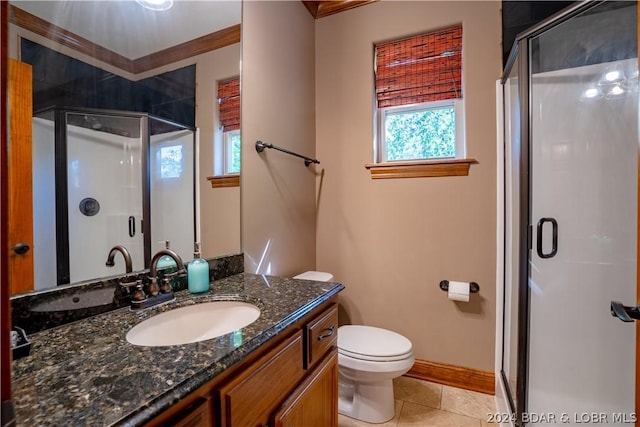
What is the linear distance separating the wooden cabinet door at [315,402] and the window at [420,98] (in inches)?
58.2

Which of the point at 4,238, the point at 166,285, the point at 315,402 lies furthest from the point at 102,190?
the point at 315,402

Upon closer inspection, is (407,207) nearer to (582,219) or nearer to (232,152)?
(582,219)

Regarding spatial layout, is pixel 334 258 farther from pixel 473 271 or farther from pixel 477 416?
pixel 477 416

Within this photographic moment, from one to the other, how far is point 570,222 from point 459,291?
29.0 inches

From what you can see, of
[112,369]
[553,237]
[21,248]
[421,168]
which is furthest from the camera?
[421,168]

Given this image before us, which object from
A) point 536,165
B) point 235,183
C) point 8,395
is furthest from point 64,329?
point 536,165

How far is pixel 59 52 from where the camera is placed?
0.85 meters

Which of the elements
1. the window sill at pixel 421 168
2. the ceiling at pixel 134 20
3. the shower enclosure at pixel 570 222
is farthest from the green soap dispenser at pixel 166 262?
the shower enclosure at pixel 570 222

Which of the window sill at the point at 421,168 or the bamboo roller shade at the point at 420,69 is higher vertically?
the bamboo roller shade at the point at 420,69

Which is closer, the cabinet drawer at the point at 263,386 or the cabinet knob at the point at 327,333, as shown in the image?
the cabinet drawer at the point at 263,386

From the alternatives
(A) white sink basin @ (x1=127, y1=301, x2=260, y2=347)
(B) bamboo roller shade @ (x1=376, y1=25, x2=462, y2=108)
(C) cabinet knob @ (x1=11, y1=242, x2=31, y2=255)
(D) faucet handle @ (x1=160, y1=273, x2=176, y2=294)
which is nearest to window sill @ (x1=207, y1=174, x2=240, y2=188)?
(D) faucet handle @ (x1=160, y1=273, x2=176, y2=294)

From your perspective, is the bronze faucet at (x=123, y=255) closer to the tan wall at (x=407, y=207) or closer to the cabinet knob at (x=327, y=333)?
the cabinet knob at (x=327, y=333)

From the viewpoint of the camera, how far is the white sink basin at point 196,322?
89 cm

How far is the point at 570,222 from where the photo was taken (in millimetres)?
1681
